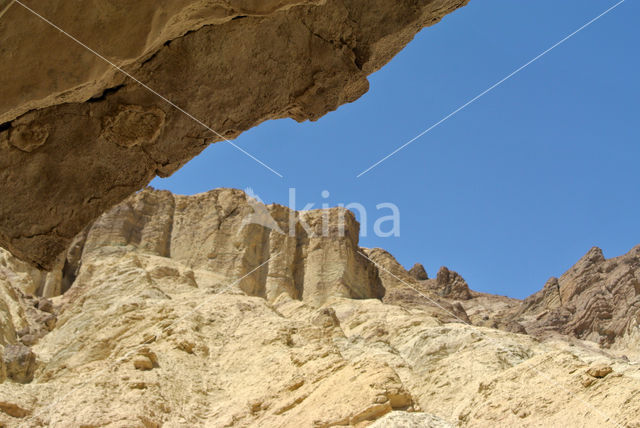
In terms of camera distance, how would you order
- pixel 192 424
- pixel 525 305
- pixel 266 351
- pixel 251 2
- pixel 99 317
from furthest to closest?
pixel 525 305 → pixel 99 317 → pixel 266 351 → pixel 192 424 → pixel 251 2

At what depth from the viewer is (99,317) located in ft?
68.3

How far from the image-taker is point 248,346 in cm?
1728

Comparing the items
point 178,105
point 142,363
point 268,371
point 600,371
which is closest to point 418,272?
point 268,371

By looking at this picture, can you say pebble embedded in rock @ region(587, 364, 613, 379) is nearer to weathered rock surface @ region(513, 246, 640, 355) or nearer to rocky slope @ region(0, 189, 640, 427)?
rocky slope @ region(0, 189, 640, 427)

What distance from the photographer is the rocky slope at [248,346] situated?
1105 cm

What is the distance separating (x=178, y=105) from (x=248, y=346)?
12.5 metres

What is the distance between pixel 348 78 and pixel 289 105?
2.32 ft

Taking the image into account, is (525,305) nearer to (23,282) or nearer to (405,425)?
(23,282)

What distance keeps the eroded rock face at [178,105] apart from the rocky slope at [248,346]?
0.73 metres

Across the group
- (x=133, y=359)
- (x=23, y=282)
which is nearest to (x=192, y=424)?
(x=133, y=359)

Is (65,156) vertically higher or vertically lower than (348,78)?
lower

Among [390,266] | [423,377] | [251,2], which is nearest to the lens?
[251,2]

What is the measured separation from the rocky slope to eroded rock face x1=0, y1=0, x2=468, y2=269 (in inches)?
28.7

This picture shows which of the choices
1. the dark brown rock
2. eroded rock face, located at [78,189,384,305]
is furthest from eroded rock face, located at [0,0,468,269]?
the dark brown rock
